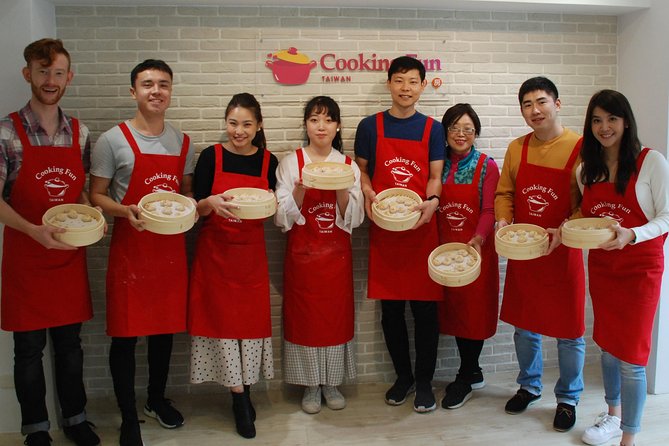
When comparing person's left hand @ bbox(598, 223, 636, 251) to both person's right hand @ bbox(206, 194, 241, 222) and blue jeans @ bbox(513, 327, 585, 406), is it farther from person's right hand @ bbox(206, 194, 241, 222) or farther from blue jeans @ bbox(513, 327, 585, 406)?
person's right hand @ bbox(206, 194, 241, 222)

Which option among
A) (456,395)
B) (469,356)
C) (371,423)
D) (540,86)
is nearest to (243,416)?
(371,423)

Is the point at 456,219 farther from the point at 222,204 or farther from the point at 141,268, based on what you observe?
the point at 141,268

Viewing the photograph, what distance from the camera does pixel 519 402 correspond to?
351 centimetres

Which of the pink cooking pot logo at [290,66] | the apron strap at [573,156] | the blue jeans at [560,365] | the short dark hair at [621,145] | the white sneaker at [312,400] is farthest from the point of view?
the pink cooking pot logo at [290,66]

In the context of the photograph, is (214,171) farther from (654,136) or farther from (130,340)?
(654,136)

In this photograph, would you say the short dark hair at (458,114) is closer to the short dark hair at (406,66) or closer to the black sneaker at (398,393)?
the short dark hair at (406,66)

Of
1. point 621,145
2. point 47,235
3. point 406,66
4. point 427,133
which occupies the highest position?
point 406,66

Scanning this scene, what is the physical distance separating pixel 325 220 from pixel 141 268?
0.99 meters

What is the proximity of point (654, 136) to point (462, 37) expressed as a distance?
4.20 feet

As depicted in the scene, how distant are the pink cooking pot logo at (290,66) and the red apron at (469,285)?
3.53 ft

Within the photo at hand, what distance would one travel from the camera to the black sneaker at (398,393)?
3.61m

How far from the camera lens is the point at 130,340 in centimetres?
314

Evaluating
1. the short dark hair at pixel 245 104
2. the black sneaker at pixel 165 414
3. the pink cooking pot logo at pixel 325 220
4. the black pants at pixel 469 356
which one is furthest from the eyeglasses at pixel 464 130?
the black sneaker at pixel 165 414

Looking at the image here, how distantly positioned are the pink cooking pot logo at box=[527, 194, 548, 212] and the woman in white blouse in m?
0.88
